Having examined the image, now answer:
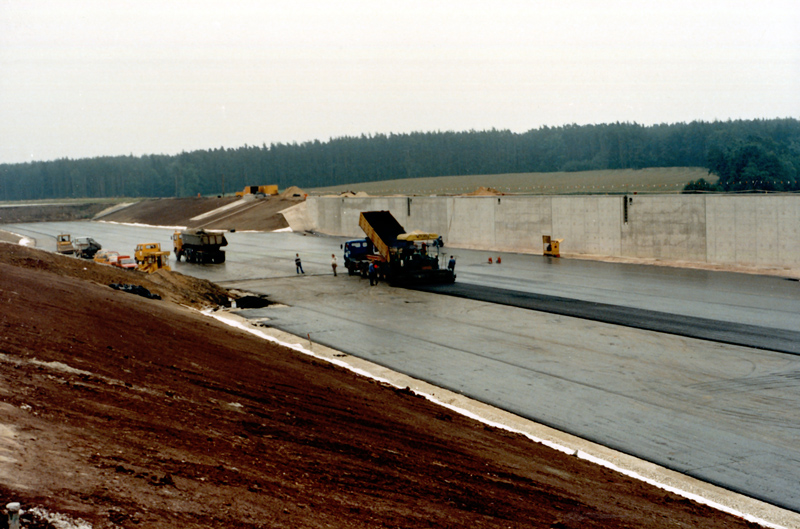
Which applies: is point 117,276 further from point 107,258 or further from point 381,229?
point 381,229

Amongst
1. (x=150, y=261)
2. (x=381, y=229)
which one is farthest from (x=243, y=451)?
(x=150, y=261)

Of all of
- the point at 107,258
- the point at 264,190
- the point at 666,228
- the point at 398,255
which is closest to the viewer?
the point at 398,255

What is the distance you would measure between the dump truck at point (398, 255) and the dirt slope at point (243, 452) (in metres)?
23.0

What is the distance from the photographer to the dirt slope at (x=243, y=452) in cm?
710

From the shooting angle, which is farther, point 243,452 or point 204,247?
point 204,247

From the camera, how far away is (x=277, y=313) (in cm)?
3122

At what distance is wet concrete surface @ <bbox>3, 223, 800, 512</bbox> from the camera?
48.5ft

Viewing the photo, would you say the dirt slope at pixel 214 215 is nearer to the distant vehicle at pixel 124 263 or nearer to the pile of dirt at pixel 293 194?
the pile of dirt at pixel 293 194

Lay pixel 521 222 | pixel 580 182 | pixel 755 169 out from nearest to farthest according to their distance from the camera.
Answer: pixel 521 222
pixel 755 169
pixel 580 182

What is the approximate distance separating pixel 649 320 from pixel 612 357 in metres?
6.32

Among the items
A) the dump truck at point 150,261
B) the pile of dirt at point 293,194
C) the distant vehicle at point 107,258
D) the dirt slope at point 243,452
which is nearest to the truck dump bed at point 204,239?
the dump truck at point 150,261

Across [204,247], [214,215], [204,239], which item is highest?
[214,215]

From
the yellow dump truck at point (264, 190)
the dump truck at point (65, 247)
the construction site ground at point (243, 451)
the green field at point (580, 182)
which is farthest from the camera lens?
the yellow dump truck at point (264, 190)

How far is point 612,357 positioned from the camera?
22047 millimetres
